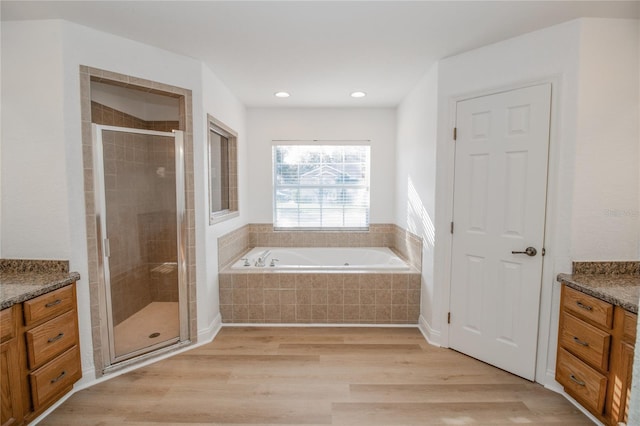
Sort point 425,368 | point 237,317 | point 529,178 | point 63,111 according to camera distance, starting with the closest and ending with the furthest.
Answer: point 63,111 → point 529,178 → point 425,368 → point 237,317

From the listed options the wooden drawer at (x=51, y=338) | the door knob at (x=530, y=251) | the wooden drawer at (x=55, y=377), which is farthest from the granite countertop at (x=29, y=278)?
the door knob at (x=530, y=251)

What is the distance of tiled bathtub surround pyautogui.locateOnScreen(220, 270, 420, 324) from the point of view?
2.96 m

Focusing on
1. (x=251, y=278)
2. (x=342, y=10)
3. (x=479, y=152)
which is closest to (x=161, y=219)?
(x=251, y=278)

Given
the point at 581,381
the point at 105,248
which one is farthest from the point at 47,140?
the point at 581,381

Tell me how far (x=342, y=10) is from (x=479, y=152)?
55.0 inches

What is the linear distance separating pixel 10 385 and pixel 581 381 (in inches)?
125

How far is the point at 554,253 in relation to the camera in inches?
79.7

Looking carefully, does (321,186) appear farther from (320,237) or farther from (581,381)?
(581,381)

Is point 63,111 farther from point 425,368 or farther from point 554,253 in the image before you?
point 554,253

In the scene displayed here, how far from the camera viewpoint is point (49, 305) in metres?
1.78

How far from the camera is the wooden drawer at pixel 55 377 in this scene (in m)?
1.70

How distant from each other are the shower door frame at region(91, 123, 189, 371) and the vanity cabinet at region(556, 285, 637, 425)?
277cm

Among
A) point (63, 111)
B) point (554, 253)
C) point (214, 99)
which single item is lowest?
point (554, 253)

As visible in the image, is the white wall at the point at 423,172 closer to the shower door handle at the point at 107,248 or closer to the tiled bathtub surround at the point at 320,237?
the tiled bathtub surround at the point at 320,237
